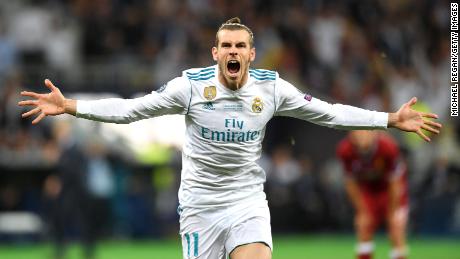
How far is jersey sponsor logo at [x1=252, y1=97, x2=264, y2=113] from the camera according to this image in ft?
25.7

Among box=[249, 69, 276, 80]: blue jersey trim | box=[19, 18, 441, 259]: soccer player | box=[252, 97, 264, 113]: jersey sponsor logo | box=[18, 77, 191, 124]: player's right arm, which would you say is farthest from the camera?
box=[249, 69, 276, 80]: blue jersey trim

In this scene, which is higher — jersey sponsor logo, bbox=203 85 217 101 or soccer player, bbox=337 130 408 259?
jersey sponsor logo, bbox=203 85 217 101

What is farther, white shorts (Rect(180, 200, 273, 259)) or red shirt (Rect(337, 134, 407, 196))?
red shirt (Rect(337, 134, 407, 196))

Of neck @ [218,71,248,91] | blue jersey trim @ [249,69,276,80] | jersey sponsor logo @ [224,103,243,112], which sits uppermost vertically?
blue jersey trim @ [249,69,276,80]

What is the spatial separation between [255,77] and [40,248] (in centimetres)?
1069

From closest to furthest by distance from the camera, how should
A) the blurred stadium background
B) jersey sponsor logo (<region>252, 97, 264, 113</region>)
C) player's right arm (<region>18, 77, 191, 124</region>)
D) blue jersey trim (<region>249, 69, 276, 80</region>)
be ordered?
player's right arm (<region>18, 77, 191, 124</region>), jersey sponsor logo (<region>252, 97, 264, 113</region>), blue jersey trim (<region>249, 69, 276, 80</region>), the blurred stadium background

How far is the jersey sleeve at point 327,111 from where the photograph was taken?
7.95m

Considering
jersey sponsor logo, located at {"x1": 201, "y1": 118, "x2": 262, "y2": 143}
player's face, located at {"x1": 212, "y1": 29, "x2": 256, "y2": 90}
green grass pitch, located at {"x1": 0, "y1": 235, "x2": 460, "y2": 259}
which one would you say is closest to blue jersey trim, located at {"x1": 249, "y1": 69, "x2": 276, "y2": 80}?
player's face, located at {"x1": 212, "y1": 29, "x2": 256, "y2": 90}

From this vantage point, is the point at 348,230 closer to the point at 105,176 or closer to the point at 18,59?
the point at 105,176

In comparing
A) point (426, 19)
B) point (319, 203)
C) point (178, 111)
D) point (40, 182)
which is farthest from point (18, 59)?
point (178, 111)

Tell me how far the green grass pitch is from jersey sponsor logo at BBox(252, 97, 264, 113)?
7.73m

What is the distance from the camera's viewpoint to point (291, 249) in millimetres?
16906

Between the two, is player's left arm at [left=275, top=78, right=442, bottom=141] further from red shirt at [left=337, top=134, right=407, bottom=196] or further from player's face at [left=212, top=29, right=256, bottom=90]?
red shirt at [left=337, top=134, right=407, bottom=196]

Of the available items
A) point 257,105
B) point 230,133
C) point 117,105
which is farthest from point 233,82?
point 117,105
